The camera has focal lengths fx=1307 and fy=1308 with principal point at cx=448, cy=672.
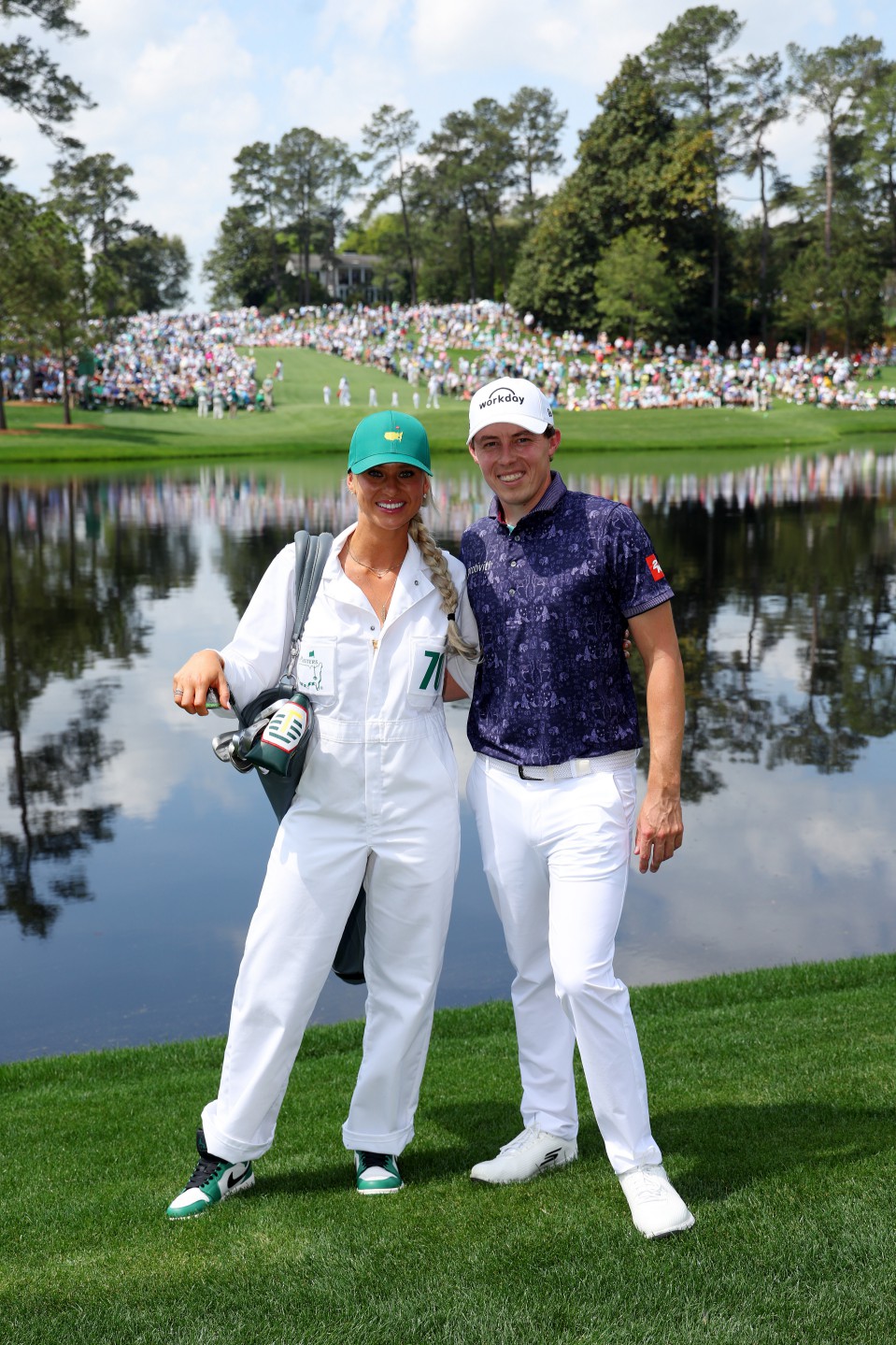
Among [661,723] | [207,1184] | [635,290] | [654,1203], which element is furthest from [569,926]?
[635,290]

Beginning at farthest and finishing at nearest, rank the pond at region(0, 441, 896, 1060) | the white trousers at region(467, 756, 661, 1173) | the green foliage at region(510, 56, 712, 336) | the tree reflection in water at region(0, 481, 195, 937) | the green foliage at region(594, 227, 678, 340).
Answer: the green foliage at region(510, 56, 712, 336) < the green foliage at region(594, 227, 678, 340) < the tree reflection in water at region(0, 481, 195, 937) < the pond at region(0, 441, 896, 1060) < the white trousers at region(467, 756, 661, 1173)

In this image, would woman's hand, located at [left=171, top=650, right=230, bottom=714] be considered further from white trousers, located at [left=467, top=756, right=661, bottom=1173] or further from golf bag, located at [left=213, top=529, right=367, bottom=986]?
white trousers, located at [left=467, top=756, right=661, bottom=1173]

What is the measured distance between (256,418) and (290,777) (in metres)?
51.7

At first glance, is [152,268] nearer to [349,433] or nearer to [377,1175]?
[349,433]

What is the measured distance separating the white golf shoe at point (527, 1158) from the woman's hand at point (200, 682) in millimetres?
1548

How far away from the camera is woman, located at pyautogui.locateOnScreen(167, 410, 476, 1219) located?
3.68 meters

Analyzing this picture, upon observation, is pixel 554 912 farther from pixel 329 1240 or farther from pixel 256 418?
pixel 256 418

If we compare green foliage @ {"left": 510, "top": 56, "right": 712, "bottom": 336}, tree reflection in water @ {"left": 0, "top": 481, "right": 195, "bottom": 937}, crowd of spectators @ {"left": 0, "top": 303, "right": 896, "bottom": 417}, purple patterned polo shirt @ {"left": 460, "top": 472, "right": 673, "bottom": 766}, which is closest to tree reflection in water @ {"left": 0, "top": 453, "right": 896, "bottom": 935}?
tree reflection in water @ {"left": 0, "top": 481, "right": 195, "bottom": 937}

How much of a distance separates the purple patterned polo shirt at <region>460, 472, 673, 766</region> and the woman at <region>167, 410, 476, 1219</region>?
0.16 m

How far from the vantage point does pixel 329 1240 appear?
3.41 meters

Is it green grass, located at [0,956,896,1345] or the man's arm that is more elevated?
the man's arm

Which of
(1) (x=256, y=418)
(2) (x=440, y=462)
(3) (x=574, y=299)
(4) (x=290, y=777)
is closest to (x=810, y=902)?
(4) (x=290, y=777)

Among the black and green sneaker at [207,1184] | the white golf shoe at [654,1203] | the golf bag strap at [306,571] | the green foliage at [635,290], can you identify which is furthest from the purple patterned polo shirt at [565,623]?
the green foliage at [635,290]

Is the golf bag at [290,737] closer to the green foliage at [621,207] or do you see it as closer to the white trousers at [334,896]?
the white trousers at [334,896]
